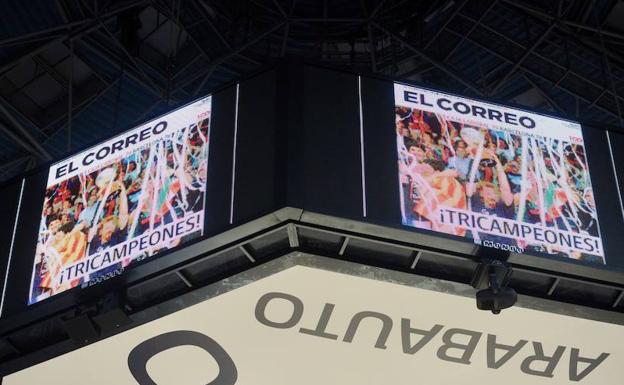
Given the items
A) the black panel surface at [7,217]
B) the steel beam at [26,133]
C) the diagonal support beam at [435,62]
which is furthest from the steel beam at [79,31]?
the black panel surface at [7,217]

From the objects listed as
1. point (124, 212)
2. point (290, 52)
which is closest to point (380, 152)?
point (124, 212)

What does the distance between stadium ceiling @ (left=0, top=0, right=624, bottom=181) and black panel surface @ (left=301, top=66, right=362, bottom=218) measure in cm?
906

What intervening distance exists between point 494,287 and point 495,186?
134 centimetres

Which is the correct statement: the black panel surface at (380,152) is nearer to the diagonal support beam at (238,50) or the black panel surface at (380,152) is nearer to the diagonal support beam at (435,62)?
the diagonal support beam at (238,50)

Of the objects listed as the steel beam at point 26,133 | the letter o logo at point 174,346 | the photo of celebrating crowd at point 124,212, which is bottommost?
the letter o logo at point 174,346

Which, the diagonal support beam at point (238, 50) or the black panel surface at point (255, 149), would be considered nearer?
the black panel surface at point (255, 149)

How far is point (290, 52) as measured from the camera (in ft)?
72.9

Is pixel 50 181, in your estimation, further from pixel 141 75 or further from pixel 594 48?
pixel 594 48

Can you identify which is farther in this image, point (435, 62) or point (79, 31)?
point (435, 62)

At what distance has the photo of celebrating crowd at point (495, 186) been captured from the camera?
10.0 m

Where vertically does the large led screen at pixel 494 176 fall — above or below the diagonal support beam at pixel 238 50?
below

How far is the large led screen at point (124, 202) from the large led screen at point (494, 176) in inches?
96.9

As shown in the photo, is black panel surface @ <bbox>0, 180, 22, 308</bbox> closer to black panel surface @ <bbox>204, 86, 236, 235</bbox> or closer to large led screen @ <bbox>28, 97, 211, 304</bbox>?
large led screen @ <bbox>28, 97, 211, 304</bbox>

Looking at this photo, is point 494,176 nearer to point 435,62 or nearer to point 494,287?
point 494,287
